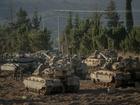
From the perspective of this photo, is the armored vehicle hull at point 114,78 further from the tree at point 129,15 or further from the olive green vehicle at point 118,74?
the tree at point 129,15

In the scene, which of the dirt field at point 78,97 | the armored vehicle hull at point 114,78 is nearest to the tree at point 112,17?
the armored vehicle hull at point 114,78

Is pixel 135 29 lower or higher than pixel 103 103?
higher

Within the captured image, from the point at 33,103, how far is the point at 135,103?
443cm

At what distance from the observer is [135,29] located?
217 ft

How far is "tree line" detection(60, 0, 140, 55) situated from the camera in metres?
65.5

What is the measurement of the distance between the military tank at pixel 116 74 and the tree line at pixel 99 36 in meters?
22.9

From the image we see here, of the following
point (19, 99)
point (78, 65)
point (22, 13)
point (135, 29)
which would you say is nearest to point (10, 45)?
point (22, 13)

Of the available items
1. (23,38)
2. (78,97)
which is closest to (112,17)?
(23,38)

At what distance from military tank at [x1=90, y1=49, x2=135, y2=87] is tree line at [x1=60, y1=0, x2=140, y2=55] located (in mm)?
22887

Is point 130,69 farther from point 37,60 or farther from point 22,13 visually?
→ point 22,13

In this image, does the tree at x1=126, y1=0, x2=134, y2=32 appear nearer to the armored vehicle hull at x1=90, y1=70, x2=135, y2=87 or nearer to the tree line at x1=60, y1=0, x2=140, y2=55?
the tree line at x1=60, y1=0, x2=140, y2=55

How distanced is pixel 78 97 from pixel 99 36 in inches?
1650

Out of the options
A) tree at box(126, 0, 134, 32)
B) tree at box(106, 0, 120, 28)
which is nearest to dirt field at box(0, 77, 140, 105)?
tree at box(126, 0, 134, 32)

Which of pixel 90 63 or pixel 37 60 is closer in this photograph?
pixel 90 63
